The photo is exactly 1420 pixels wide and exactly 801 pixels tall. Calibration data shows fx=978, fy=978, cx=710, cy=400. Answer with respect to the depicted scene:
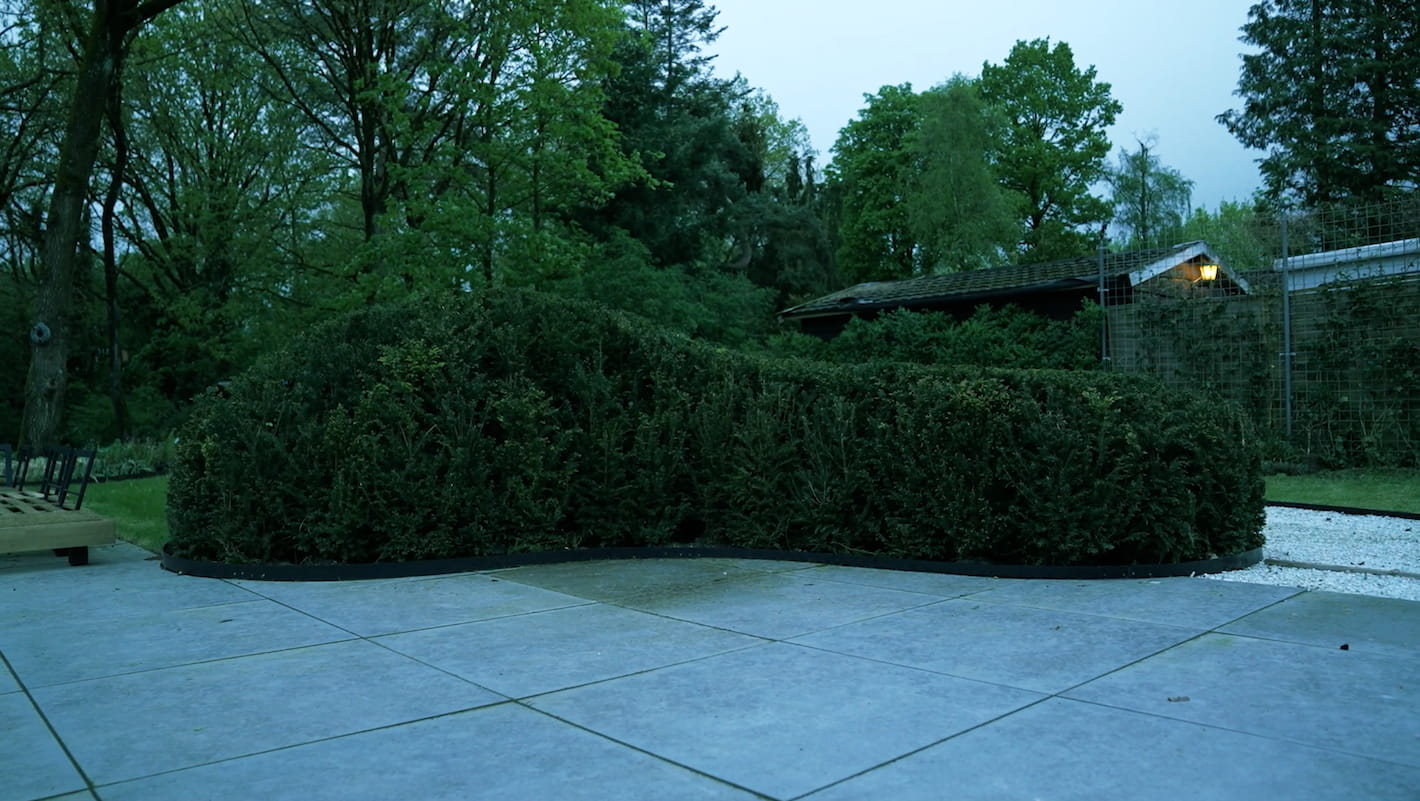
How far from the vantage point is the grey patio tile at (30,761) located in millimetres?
3281

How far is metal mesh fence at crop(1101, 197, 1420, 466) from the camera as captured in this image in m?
13.2

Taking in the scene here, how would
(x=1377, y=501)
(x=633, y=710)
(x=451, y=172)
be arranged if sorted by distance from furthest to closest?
1. (x=451, y=172)
2. (x=1377, y=501)
3. (x=633, y=710)

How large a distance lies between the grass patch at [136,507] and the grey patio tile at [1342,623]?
28.3ft

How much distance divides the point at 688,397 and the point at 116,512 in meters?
7.93

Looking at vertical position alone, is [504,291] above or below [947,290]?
below

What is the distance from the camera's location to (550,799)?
10.3ft

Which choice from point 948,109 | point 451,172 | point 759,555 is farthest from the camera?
point 948,109

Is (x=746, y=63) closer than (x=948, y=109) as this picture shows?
No

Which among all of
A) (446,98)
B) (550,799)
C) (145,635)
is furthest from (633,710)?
(446,98)

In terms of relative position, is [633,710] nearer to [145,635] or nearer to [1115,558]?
[145,635]

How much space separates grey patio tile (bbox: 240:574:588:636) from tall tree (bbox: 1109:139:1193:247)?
48.8 metres

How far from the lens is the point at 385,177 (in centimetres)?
2392


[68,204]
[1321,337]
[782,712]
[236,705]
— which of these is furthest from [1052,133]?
[236,705]

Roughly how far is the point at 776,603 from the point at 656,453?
92.5 inches
